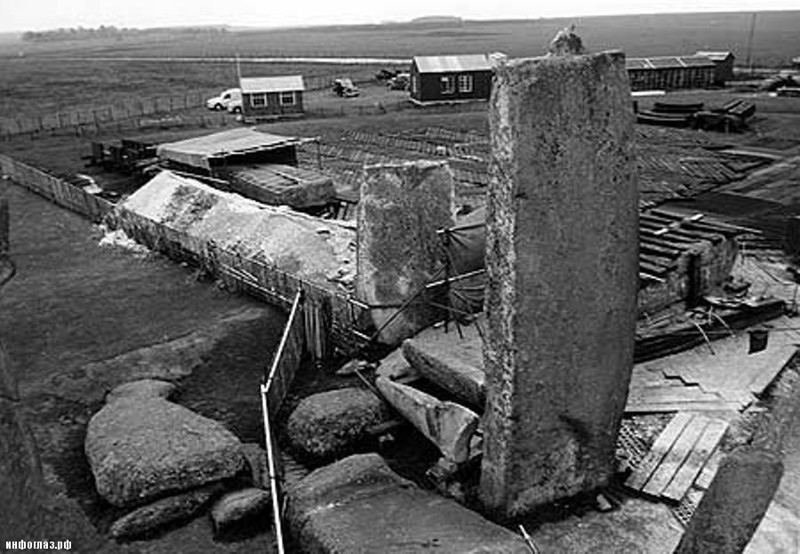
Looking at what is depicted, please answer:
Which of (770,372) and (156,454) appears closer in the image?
(156,454)

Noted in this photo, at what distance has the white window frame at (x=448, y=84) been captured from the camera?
45125 mm

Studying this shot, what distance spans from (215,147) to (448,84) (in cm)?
2325

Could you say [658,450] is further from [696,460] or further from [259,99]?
[259,99]

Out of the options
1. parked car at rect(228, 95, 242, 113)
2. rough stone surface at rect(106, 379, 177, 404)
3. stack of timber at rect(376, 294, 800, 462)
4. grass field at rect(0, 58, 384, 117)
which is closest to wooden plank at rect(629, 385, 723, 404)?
stack of timber at rect(376, 294, 800, 462)

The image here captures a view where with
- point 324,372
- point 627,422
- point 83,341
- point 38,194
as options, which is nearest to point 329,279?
point 324,372

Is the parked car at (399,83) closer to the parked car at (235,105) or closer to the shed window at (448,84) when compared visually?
the shed window at (448,84)

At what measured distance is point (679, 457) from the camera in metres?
9.85

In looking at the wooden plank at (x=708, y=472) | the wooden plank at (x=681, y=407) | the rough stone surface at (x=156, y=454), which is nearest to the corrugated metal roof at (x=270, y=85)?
the rough stone surface at (x=156, y=454)

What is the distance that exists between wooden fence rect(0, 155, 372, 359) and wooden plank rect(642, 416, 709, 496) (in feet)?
18.2

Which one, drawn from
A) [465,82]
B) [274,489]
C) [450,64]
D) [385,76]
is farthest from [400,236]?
[385,76]

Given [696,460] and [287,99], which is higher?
[287,99]

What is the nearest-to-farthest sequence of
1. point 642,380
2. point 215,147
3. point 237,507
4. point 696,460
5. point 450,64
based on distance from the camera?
point 237,507
point 696,460
point 642,380
point 215,147
point 450,64

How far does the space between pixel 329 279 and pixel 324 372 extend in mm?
2590

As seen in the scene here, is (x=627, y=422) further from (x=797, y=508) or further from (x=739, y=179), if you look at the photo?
(x=739, y=179)
